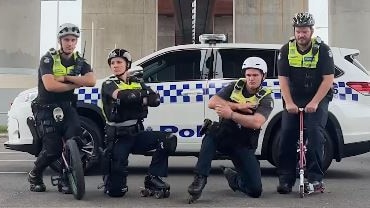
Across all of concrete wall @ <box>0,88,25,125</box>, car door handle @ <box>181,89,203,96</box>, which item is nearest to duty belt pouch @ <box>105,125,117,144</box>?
car door handle @ <box>181,89,203,96</box>

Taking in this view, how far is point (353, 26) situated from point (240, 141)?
66.0 ft

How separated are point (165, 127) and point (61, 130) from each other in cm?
181

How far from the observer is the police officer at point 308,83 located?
6.31 metres

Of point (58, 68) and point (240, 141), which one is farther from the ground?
point (58, 68)

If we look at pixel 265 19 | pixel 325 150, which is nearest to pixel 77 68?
pixel 325 150

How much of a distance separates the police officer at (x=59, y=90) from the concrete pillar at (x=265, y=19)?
88.6ft

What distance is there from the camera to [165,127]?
306 inches

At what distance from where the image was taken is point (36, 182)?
21.4 feet

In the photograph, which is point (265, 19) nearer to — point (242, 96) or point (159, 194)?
point (242, 96)

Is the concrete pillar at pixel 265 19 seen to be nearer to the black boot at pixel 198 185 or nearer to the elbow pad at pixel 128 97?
the elbow pad at pixel 128 97

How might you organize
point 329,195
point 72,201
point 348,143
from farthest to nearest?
point 348,143, point 329,195, point 72,201

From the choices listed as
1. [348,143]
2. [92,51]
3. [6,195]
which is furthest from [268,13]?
[6,195]

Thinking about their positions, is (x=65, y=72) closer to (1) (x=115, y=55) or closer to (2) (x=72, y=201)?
(1) (x=115, y=55)

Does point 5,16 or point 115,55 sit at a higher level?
point 5,16
